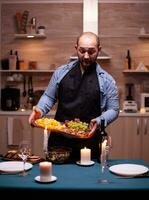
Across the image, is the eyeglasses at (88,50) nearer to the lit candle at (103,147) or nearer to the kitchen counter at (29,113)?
the lit candle at (103,147)

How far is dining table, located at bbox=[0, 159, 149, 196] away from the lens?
2104 millimetres

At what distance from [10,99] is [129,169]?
10.2ft

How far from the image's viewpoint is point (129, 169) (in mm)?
2477

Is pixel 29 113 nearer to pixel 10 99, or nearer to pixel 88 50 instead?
pixel 10 99

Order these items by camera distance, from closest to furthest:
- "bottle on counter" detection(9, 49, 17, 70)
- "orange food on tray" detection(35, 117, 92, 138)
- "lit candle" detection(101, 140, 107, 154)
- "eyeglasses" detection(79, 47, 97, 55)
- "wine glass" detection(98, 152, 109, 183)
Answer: "wine glass" detection(98, 152, 109, 183)
"lit candle" detection(101, 140, 107, 154)
"orange food on tray" detection(35, 117, 92, 138)
"eyeglasses" detection(79, 47, 97, 55)
"bottle on counter" detection(9, 49, 17, 70)

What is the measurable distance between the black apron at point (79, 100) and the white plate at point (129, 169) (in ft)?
1.47

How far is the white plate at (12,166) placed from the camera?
2377 millimetres

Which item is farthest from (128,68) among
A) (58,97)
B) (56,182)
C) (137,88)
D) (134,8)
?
(56,182)

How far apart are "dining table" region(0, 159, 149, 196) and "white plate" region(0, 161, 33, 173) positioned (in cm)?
3

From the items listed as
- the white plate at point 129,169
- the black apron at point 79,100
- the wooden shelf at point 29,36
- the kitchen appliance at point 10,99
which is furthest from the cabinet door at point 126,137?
the white plate at point 129,169

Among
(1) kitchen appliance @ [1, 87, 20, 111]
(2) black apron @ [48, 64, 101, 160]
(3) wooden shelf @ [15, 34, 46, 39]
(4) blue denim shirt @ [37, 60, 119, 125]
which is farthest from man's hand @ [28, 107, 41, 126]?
(3) wooden shelf @ [15, 34, 46, 39]

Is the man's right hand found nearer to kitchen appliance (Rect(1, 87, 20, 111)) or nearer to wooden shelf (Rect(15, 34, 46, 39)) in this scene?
kitchen appliance (Rect(1, 87, 20, 111))

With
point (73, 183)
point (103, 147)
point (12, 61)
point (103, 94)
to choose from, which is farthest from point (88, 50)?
point (12, 61)

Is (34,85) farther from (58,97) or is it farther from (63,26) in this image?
(58,97)
